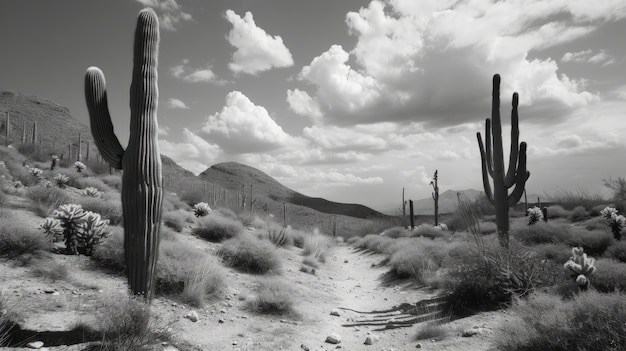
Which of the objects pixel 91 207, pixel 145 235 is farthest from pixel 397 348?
pixel 91 207

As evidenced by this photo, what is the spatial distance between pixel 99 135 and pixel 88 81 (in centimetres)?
100

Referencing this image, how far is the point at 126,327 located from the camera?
4449 millimetres

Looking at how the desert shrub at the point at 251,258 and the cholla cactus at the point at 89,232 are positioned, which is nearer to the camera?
the cholla cactus at the point at 89,232

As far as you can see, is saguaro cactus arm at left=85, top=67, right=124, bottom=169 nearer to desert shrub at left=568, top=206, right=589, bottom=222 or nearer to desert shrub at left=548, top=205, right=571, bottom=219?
desert shrub at left=568, top=206, right=589, bottom=222

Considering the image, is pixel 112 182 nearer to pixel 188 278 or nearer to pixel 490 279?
pixel 188 278

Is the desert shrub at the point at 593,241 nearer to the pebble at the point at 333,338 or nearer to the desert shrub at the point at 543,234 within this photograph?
the desert shrub at the point at 543,234

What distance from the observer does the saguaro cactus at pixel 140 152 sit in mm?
5672

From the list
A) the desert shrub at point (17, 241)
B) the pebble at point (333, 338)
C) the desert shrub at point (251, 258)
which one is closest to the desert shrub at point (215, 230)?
the desert shrub at point (251, 258)

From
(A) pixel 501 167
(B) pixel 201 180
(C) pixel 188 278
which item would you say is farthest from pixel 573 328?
(B) pixel 201 180

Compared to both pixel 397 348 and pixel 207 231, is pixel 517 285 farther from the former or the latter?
pixel 207 231

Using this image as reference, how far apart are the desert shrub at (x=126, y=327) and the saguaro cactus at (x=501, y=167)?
25.8 feet

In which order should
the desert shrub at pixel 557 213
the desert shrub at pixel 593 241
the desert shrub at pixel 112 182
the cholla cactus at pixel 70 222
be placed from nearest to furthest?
1. the cholla cactus at pixel 70 222
2. the desert shrub at pixel 593 241
3. the desert shrub at pixel 112 182
4. the desert shrub at pixel 557 213

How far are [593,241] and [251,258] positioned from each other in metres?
11.4

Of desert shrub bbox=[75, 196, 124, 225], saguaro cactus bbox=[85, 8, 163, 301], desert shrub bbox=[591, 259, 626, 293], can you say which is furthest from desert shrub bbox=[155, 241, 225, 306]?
desert shrub bbox=[591, 259, 626, 293]
